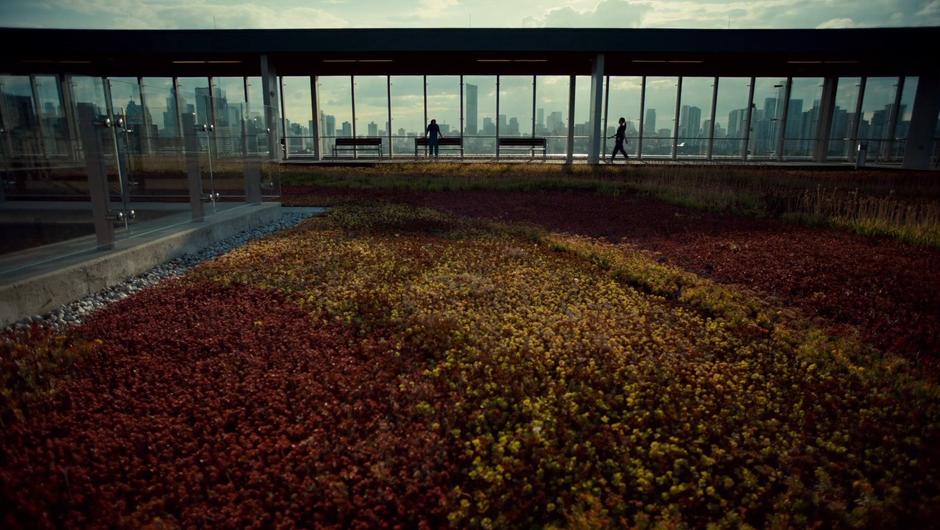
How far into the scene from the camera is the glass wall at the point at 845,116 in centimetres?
2911

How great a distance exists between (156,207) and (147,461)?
292 inches

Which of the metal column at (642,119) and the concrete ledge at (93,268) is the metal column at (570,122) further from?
the concrete ledge at (93,268)

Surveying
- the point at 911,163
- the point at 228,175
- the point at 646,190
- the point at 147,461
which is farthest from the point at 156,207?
the point at 911,163

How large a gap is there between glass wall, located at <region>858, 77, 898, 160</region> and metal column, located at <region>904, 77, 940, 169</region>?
3.00 metres

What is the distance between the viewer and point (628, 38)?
21.3 m

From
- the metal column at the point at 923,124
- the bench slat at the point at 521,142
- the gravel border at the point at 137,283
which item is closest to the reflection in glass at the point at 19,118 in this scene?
the gravel border at the point at 137,283

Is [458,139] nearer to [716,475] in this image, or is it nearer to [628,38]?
[628,38]

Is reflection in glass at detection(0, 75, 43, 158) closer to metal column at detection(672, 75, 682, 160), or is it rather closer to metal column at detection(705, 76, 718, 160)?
metal column at detection(672, 75, 682, 160)

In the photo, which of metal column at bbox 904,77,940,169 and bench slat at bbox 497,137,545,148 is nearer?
metal column at bbox 904,77,940,169

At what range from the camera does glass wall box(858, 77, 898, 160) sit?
2895 centimetres

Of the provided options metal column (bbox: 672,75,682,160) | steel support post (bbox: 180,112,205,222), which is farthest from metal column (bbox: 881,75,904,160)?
steel support post (bbox: 180,112,205,222)

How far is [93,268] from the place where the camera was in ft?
17.8

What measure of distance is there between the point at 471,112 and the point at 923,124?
23.9 m

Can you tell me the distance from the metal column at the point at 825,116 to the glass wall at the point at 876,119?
1882 millimetres
